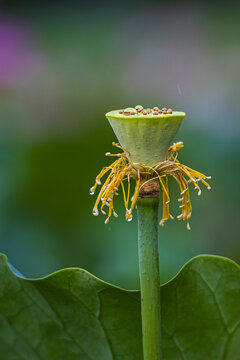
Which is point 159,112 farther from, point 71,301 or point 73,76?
point 73,76

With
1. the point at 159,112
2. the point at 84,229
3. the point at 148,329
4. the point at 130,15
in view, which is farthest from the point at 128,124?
the point at 130,15

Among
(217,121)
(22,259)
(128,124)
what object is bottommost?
(22,259)

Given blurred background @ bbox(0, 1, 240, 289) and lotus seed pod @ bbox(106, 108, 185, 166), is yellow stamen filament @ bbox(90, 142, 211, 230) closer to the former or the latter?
lotus seed pod @ bbox(106, 108, 185, 166)

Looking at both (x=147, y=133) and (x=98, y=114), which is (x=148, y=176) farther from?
(x=98, y=114)

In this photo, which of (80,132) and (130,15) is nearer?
(80,132)

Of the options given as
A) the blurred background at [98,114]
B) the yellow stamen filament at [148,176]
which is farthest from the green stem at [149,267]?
the blurred background at [98,114]

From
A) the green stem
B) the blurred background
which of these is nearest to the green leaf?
the green stem

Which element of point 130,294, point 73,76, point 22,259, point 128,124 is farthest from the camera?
point 73,76
